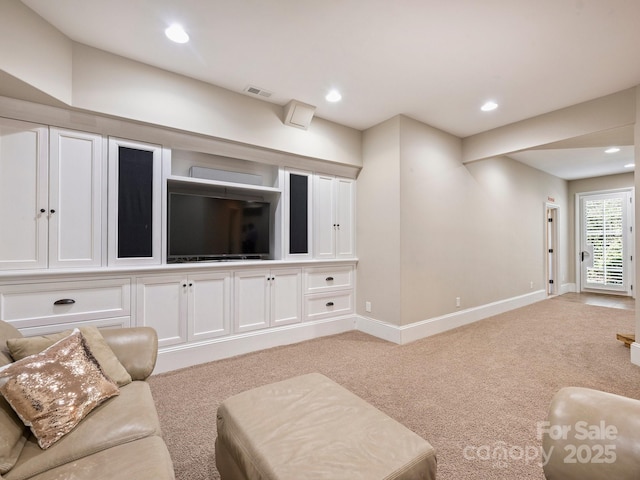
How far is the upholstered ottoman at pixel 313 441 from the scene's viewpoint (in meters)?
1.03

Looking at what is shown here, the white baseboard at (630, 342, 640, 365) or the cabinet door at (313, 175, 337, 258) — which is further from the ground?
the cabinet door at (313, 175, 337, 258)

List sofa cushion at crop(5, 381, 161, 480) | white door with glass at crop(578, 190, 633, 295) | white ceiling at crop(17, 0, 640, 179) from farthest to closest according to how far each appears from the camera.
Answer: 1. white door with glass at crop(578, 190, 633, 295)
2. white ceiling at crop(17, 0, 640, 179)
3. sofa cushion at crop(5, 381, 161, 480)

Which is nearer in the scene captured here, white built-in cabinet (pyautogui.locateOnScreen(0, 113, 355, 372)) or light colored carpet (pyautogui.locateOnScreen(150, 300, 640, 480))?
light colored carpet (pyautogui.locateOnScreen(150, 300, 640, 480))

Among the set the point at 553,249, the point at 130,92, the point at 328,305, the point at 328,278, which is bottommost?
the point at 328,305

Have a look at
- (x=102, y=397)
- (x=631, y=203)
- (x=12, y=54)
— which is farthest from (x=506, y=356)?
(x=631, y=203)

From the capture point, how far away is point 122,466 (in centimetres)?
104

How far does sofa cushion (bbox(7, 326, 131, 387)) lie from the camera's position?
144 cm

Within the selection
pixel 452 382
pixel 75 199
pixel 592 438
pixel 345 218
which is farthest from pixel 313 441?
pixel 345 218

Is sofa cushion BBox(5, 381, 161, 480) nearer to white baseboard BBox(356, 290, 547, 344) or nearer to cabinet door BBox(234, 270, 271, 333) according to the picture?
cabinet door BBox(234, 270, 271, 333)

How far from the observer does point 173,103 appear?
2.77m

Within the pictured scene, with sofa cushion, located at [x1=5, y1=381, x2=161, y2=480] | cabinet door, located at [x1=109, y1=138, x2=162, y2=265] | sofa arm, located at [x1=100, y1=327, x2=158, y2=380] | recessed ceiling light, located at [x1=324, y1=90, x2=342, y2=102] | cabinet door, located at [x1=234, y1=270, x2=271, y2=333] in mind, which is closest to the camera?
sofa cushion, located at [x1=5, y1=381, x2=161, y2=480]

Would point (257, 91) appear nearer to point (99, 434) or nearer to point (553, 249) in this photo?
point (99, 434)

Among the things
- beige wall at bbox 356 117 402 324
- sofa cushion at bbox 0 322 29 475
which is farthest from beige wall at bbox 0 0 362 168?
sofa cushion at bbox 0 322 29 475

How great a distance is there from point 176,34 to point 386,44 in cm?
160
